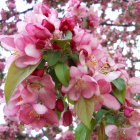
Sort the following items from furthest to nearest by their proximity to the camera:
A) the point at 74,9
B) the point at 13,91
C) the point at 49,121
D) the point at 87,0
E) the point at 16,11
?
the point at 16,11 < the point at 87,0 < the point at 74,9 < the point at 49,121 < the point at 13,91

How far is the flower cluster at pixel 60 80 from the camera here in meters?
1.14

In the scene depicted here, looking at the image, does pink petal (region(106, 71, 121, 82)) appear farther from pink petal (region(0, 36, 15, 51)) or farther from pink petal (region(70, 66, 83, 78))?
pink petal (region(0, 36, 15, 51))

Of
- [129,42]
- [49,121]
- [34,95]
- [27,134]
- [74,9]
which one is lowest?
[27,134]

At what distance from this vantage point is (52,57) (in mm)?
1146

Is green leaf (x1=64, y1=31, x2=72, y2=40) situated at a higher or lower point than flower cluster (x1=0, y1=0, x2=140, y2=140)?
higher

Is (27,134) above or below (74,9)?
below

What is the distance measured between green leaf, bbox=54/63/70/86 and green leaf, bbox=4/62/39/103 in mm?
77

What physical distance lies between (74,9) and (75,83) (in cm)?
172

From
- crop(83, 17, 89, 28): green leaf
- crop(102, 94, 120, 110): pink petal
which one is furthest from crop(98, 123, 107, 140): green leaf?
crop(83, 17, 89, 28): green leaf

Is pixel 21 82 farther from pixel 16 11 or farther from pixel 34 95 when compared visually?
pixel 16 11

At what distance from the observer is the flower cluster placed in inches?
44.9

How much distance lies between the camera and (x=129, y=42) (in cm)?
614

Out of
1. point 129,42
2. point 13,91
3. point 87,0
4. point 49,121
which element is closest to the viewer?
point 13,91

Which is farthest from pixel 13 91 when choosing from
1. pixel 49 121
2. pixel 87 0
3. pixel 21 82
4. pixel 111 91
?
pixel 87 0
